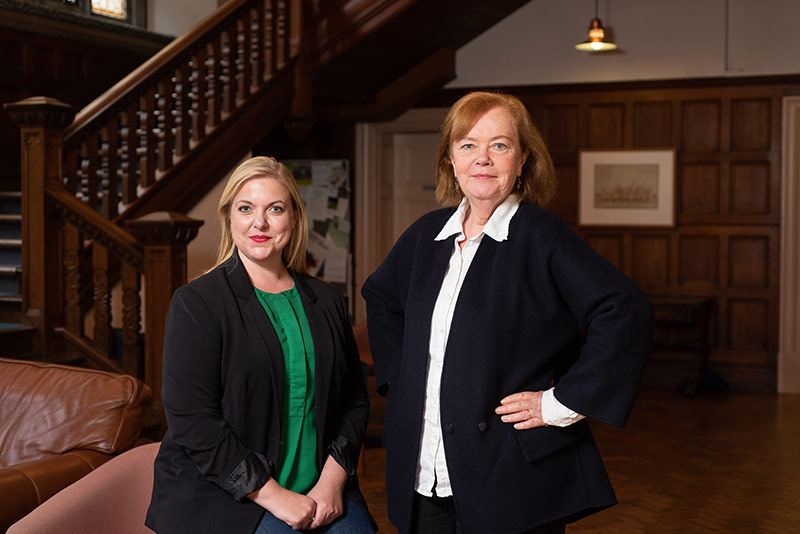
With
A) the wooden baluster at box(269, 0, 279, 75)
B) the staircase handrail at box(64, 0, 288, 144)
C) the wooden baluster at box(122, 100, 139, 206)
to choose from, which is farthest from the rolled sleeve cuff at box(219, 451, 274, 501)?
the wooden baluster at box(269, 0, 279, 75)

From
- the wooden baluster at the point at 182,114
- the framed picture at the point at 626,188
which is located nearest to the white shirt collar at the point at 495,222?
the wooden baluster at the point at 182,114

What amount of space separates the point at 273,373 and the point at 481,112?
2.43ft

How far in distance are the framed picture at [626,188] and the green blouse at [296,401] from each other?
5618mm

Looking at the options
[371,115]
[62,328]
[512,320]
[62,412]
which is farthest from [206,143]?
[512,320]

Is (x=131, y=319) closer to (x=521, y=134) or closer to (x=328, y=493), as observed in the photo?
(x=328, y=493)

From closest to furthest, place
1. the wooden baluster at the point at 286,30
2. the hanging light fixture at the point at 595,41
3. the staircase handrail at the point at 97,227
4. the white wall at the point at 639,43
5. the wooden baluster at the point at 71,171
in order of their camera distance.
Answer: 1. the staircase handrail at the point at 97,227
2. the wooden baluster at the point at 71,171
3. the wooden baluster at the point at 286,30
4. the hanging light fixture at the point at 595,41
5. the white wall at the point at 639,43

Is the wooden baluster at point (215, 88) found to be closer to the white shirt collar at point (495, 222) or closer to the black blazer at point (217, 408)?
the black blazer at point (217, 408)

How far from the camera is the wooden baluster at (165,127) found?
17.2ft

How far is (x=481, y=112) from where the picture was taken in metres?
1.88

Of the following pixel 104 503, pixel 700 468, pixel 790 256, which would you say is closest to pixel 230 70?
pixel 700 468

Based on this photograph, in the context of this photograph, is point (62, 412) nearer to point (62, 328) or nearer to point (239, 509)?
point (239, 509)

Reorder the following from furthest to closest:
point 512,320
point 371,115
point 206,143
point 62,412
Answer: point 371,115
point 206,143
point 62,412
point 512,320

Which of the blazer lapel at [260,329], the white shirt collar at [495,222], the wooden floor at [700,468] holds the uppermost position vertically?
the white shirt collar at [495,222]

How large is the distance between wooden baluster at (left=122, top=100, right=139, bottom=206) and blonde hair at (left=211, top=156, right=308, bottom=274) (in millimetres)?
→ 3127
